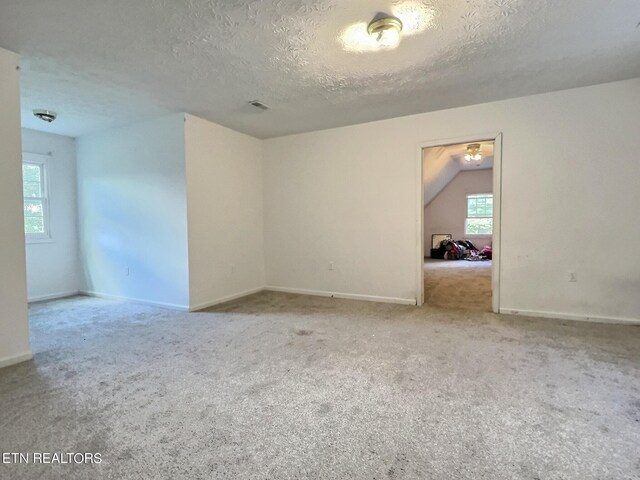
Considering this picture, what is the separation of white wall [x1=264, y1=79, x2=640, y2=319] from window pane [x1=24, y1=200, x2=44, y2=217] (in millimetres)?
3758

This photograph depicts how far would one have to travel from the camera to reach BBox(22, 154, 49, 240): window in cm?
447

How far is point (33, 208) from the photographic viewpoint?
14.9 feet

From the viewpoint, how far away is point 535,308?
3.56 meters

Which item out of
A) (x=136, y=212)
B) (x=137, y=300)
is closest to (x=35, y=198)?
(x=136, y=212)

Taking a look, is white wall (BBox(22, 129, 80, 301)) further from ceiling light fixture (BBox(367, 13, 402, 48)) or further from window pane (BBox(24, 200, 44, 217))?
ceiling light fixture (BBox(367, 13, 402, 48))

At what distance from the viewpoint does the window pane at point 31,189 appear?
176 inches

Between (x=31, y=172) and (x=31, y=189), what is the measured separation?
246mm

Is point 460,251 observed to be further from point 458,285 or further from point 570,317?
point 570,317

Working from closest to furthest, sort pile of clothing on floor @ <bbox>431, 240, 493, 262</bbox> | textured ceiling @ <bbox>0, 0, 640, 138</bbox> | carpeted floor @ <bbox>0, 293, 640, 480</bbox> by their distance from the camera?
1. carpeted floor @ <bbox>0, 293, 640, 480</bbox>
2. textured ceiling @ <bbox>0, 0, 640, 138</bbox>
3. pile of clothing on floor @ <bbox>431, 240, 493, 262</bbox>

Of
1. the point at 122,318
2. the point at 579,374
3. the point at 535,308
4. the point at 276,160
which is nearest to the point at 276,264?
the point at 276,160

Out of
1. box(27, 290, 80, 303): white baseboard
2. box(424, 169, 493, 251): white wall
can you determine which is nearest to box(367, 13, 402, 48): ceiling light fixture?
box(27, 290, 80, 303): white baseboard

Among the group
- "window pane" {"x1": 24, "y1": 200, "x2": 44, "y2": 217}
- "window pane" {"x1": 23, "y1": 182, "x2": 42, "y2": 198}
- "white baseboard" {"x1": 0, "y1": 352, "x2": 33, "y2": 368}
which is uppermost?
"window pane" {"x1": 23, "y1": 182, "x2": 42, "y2": 198}

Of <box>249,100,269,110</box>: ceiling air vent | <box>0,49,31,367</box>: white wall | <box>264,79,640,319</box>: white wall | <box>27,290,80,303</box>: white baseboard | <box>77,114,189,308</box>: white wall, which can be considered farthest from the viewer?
<box>27,290,80,303</box>: white baseboard

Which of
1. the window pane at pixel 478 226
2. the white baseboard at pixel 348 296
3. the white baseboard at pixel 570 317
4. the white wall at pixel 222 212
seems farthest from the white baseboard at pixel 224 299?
the window pane at pixel 478 226
